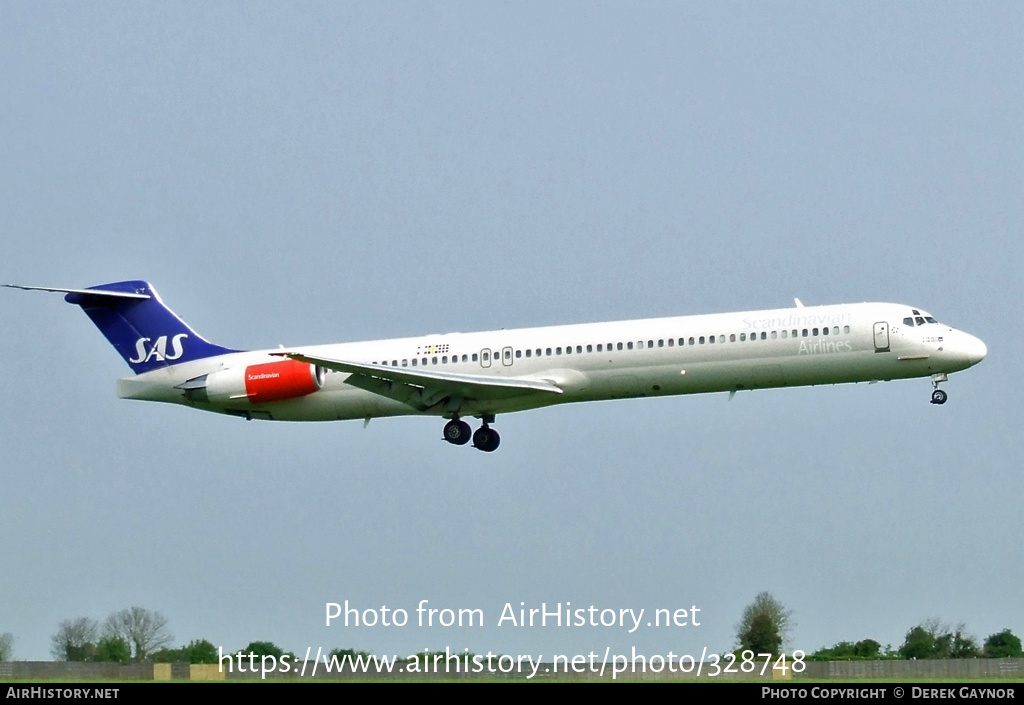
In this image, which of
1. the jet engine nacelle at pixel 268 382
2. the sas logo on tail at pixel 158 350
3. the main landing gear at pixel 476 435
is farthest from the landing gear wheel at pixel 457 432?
the sas logo on tail at pixel 158 350

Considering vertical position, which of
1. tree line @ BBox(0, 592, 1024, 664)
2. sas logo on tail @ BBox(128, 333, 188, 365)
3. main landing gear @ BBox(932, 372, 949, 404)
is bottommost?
tree line @ BBox(0, 592, 1024, 664)

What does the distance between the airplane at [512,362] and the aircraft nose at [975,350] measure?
0.15ft

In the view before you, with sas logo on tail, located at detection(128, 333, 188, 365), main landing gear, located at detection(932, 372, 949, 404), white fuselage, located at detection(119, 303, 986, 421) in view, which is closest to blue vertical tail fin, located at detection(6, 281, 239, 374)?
sas logo on tail, located at detection(128, 333, 188, 365)

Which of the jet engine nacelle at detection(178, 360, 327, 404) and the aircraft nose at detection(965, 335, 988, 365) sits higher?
the jet engine nacelle at detection(178, 360, 327, 404)

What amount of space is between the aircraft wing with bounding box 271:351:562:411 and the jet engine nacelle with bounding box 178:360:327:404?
→ 151cm

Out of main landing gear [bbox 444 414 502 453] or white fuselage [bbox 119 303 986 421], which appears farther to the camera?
main landing gear [bbox 444 414 502 453]

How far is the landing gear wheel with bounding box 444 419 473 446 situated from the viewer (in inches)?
1645

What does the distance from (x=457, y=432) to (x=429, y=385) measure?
209cm

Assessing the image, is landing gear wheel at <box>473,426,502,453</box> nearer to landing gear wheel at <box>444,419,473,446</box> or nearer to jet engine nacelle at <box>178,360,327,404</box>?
landing gear wheel at <box>444,419,473,446</box>

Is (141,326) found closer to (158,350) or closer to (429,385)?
(158,350)
